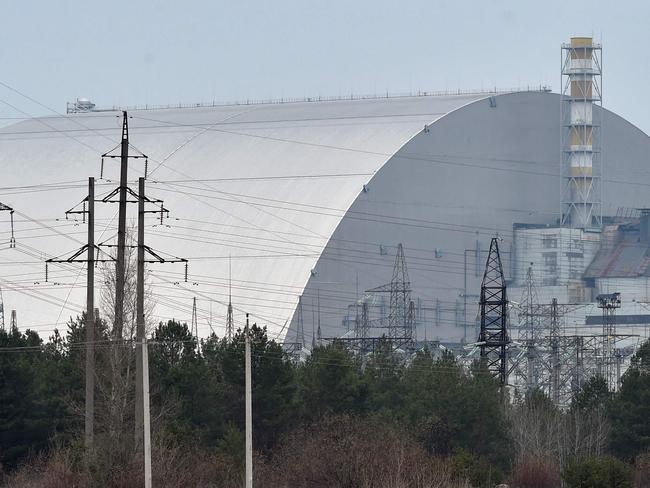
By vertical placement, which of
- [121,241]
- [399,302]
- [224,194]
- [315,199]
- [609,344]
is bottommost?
[609,344]

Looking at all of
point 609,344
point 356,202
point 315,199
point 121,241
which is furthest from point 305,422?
point 315,199

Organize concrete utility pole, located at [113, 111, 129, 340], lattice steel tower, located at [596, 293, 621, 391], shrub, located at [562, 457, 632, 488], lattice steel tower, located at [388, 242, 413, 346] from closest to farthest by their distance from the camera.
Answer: concrete utility pole, located at [113, 111, 129, 340] → shrub, located at [562, 457, 632, 488] → lattice steel tower, located at [596, 293, 621, 391] → lattice steel tower, located at [388, 242, 413, 346]

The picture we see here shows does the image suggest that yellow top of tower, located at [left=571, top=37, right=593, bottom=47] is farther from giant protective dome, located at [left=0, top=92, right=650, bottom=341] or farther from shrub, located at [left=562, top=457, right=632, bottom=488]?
shrub, located at [left=562, top=457, right=632, bottom=488]

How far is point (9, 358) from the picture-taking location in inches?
1714

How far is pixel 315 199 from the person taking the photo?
7181 centimetres

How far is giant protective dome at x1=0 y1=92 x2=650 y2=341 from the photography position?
70.6 metres

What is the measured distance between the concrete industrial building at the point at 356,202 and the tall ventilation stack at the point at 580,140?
94 millimetres

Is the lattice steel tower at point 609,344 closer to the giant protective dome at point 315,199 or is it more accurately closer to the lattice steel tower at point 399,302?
the giant protective dome at point 315,199

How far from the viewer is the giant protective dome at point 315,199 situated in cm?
7056

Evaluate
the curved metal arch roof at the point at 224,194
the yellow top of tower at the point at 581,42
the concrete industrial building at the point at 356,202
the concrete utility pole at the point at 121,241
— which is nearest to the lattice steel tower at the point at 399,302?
the concrete industrial building at the point at 356,202

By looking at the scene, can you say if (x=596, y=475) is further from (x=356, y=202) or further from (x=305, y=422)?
(x=356, y=202)

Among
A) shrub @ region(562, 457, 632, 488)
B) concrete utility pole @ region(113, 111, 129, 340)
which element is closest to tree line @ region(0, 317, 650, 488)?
shrub @ region(562, 457, 632, 488)

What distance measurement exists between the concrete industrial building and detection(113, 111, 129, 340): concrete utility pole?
3090 centimetres

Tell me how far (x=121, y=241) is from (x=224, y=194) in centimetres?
4109
